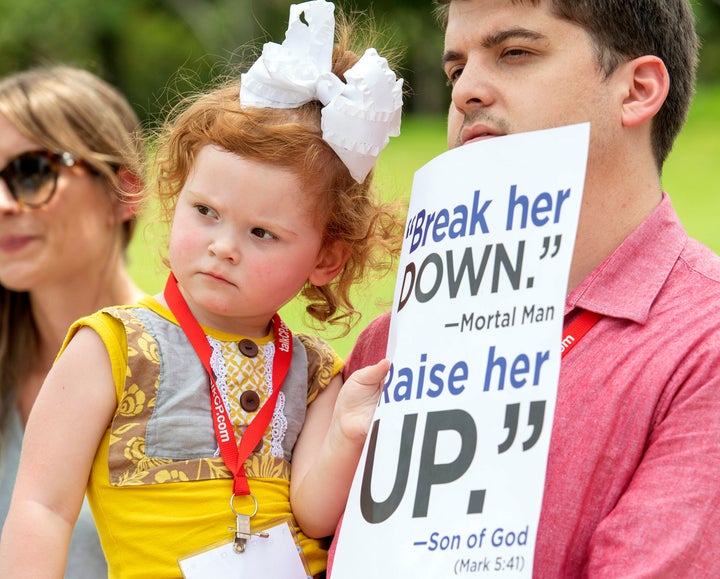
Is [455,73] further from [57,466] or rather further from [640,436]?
[57,466]

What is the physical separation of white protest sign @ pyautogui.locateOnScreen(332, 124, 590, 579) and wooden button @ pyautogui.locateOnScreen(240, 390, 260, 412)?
1.40 ft

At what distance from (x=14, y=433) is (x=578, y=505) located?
6.49ft

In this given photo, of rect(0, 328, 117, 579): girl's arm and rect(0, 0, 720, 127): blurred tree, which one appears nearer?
rect(0, 328, 117, 579): girl's arm

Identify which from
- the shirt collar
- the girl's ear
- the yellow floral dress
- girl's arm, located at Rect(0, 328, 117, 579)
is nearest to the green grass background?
the girl's ear

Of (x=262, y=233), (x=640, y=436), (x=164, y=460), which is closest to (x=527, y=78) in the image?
(x=262, y=233)

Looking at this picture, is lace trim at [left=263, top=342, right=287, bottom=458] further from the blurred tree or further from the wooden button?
the blurred tree

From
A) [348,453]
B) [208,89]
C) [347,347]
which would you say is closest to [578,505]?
[348,453]

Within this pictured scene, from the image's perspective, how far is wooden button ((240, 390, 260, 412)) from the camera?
2.42 m

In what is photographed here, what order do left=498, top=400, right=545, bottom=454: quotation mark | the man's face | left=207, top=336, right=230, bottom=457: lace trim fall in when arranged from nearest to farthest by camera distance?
left=498, top=400, right=545, bottom=454: quotation mark
the man's face
left=207, top=336, right=230, bottom=457: lace trim

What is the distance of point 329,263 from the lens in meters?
2.64

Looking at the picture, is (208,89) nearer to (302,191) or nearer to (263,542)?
(302,191)

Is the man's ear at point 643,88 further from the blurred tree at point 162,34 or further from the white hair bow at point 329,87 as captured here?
the blurred tree at point 162,34

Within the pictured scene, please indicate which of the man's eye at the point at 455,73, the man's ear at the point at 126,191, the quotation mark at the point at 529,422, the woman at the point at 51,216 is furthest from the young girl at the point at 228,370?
the woman at the point at 51,216

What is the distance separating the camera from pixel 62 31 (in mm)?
25375
